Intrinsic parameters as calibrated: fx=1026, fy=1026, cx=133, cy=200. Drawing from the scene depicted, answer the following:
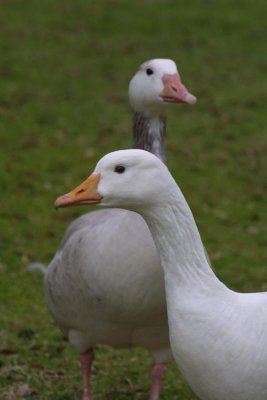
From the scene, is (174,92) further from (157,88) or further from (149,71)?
(149,71)

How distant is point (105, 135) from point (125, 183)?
747cm

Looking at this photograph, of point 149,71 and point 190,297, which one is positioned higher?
point 149,71

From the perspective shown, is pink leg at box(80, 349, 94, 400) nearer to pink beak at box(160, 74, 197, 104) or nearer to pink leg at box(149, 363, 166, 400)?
pink leg at box(149, 363, 166, 400)

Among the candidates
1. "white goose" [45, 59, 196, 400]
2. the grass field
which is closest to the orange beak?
"white goose" [45, 59, 196, 400]

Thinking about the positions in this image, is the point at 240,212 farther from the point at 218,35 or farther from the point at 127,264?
the point at 218,35

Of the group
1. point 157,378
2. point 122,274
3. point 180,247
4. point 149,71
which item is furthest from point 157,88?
point 180,247

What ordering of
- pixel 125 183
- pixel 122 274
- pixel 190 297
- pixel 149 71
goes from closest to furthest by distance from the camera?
1. pixel 125 183
2. pixel 190 297
3. pixel 122 274
4. pixel 149 71

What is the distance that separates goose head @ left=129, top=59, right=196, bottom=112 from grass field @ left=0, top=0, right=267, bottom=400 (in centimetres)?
183

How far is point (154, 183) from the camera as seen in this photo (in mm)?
4246

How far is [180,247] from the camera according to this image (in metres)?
4.37

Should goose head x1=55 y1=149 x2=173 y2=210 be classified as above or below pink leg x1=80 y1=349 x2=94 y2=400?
above

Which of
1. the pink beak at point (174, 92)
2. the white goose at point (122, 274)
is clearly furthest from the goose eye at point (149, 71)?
the pink beak at point (174, 92)

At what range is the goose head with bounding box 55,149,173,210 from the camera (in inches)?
166

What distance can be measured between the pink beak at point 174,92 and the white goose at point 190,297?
1.65 metres
